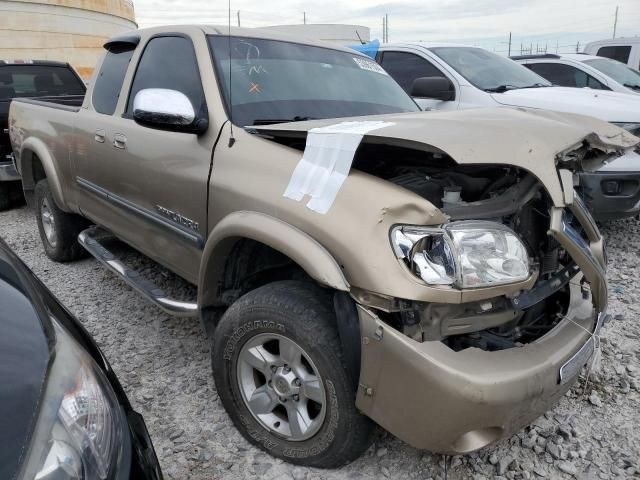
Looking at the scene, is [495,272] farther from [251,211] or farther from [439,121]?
[251,211]

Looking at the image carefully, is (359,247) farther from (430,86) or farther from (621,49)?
(621,49)

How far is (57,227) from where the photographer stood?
4.46 m

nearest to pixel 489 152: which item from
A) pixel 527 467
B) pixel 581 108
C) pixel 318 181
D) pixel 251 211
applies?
pixel 318 181

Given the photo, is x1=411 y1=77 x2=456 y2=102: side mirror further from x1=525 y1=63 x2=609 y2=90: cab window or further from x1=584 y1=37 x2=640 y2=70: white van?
x1=584 y1=37 x2=640 y2=70: white van

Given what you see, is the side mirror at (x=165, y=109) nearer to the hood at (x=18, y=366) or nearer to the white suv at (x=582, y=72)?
the hood at (x=18, y=366)

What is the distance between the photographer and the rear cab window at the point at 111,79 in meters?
3.49

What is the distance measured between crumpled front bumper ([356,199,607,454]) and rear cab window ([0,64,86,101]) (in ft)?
21.7

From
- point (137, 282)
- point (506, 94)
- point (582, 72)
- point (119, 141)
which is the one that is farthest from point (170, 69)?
point (582, 72)

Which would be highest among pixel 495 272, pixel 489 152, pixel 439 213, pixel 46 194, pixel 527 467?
pixel 489 152

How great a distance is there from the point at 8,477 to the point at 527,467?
199 cm

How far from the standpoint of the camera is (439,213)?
5.73 ft

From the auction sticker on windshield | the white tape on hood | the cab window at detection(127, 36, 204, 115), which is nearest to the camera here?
the white tape on hood

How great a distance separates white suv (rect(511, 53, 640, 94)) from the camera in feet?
25.6

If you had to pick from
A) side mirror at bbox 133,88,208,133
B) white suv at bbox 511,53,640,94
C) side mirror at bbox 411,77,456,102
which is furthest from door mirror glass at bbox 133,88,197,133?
white suv at bbox 511,53,640,94
